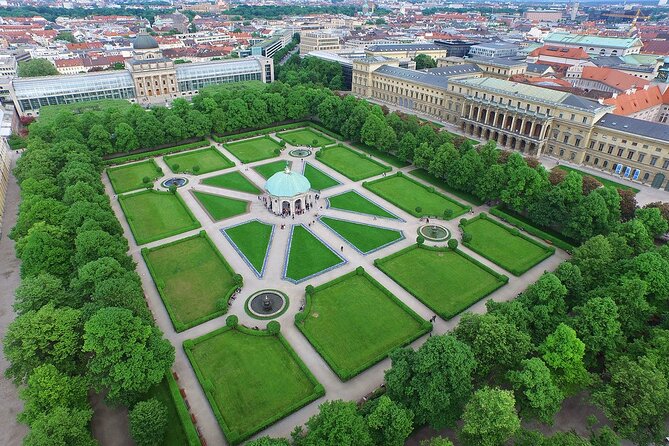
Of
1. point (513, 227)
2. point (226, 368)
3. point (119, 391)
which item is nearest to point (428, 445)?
point (226, 368)

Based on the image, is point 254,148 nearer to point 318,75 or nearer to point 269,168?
point 269,168

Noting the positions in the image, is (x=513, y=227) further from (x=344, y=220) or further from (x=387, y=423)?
(x=387, y=423)

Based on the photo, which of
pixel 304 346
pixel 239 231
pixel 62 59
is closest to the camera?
pixel 304 346

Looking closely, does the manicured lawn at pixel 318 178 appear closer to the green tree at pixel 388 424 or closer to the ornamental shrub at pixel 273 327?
the ornamental shrub at pixel 273 327

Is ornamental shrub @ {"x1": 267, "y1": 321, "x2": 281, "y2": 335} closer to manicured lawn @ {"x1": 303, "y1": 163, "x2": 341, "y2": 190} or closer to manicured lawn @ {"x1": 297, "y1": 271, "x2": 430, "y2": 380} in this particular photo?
manicured lawn @ {"x1": 297, "y1": 271, "x2": 430, "y2": 380}

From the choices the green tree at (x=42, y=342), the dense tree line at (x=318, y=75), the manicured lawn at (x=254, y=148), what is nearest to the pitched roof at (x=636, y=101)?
the manicured lawn at (x=254, y=148)

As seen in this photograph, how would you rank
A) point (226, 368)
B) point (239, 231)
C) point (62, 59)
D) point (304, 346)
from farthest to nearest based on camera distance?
1. point (62, 59)
2. point (239, 231)
3. point (304, 346)
4. point (226, 368)

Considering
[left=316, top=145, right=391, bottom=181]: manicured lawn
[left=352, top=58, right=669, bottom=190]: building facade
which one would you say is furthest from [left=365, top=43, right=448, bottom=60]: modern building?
[left=316, top=145, right=391, bottom=181]: manicured lawn
